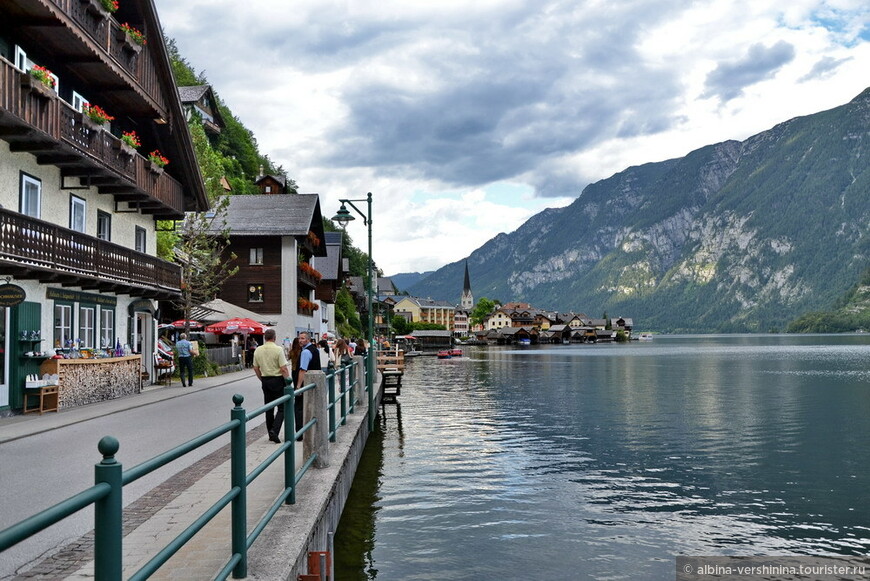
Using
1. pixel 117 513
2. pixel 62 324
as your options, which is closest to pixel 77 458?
pixel 117 513

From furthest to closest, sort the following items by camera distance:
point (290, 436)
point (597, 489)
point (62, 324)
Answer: point (62, 324) → point (597, 489) → point (290, 436)

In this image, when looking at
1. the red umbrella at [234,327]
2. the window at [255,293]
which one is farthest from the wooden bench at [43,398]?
the window at [255,293]

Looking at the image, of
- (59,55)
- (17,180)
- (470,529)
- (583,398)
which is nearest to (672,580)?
(470,529)

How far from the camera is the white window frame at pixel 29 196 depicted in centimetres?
1920

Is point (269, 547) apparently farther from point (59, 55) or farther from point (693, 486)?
point (59, 55)

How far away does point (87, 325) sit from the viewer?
23.3 m

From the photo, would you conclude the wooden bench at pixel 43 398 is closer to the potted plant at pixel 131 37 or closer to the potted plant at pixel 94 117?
the potted plant at pixel 94 117

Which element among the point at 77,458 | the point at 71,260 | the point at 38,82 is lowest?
the point at 77,458

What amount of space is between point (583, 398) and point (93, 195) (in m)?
25.3

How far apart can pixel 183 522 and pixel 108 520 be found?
477 cm

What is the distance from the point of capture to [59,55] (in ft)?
71.1

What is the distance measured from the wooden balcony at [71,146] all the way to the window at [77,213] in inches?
19.1

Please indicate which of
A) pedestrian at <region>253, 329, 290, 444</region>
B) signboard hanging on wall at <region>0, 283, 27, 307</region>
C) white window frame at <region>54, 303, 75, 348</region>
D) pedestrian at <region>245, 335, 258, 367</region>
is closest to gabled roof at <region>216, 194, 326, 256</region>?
pedestrian at <region>245, 335, 258, 367</region>

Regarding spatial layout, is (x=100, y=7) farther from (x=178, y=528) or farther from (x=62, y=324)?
(x=178, y=528)
